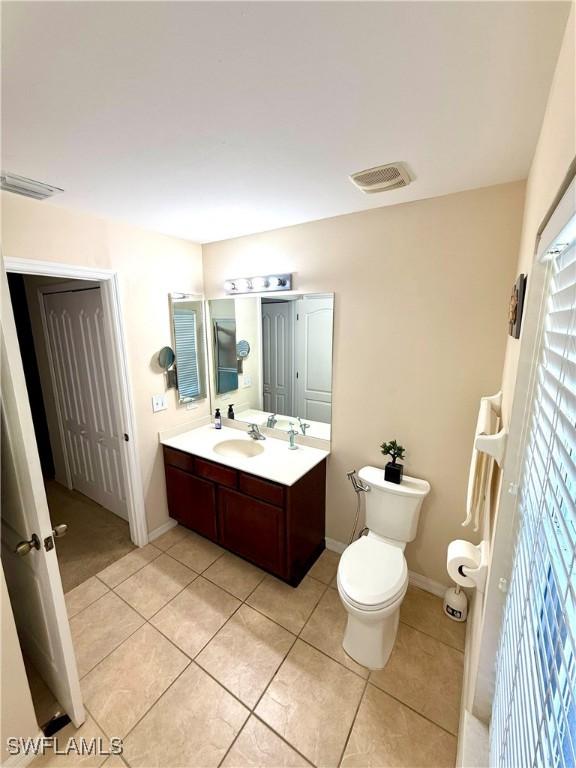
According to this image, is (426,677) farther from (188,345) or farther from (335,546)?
(188,345)

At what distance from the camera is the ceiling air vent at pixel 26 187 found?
4.64 ft

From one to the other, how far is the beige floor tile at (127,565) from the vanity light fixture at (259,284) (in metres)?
2.14

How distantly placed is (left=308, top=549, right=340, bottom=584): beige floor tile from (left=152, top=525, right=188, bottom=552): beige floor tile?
110 cm

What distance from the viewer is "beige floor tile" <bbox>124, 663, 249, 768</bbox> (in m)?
1.26

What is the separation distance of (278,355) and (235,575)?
62.8 inches

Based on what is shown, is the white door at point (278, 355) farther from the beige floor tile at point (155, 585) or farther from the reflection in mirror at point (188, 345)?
the beige floor tile at point (155, 585)

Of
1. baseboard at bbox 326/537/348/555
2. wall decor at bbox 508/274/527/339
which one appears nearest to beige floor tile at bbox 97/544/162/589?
baseboard at bbox 326/537/348/555

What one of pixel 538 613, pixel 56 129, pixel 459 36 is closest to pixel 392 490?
pixel 538 613

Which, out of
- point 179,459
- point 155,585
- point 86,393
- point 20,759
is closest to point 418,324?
point 179,459

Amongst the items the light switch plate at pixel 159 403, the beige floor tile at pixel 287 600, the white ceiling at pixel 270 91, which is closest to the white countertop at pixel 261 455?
the light switch plate at pixel 159 403

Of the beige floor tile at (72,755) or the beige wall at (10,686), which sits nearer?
the beige wall at (10,686)

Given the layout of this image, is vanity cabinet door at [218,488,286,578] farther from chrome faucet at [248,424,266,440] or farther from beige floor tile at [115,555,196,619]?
chrome faucet at [248,424,266,440]

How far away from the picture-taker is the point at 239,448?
255 centimetres

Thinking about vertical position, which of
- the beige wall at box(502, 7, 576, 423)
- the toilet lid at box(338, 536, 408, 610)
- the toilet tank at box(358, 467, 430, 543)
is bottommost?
the toilet lid at box(338, 536, 408, 610)
